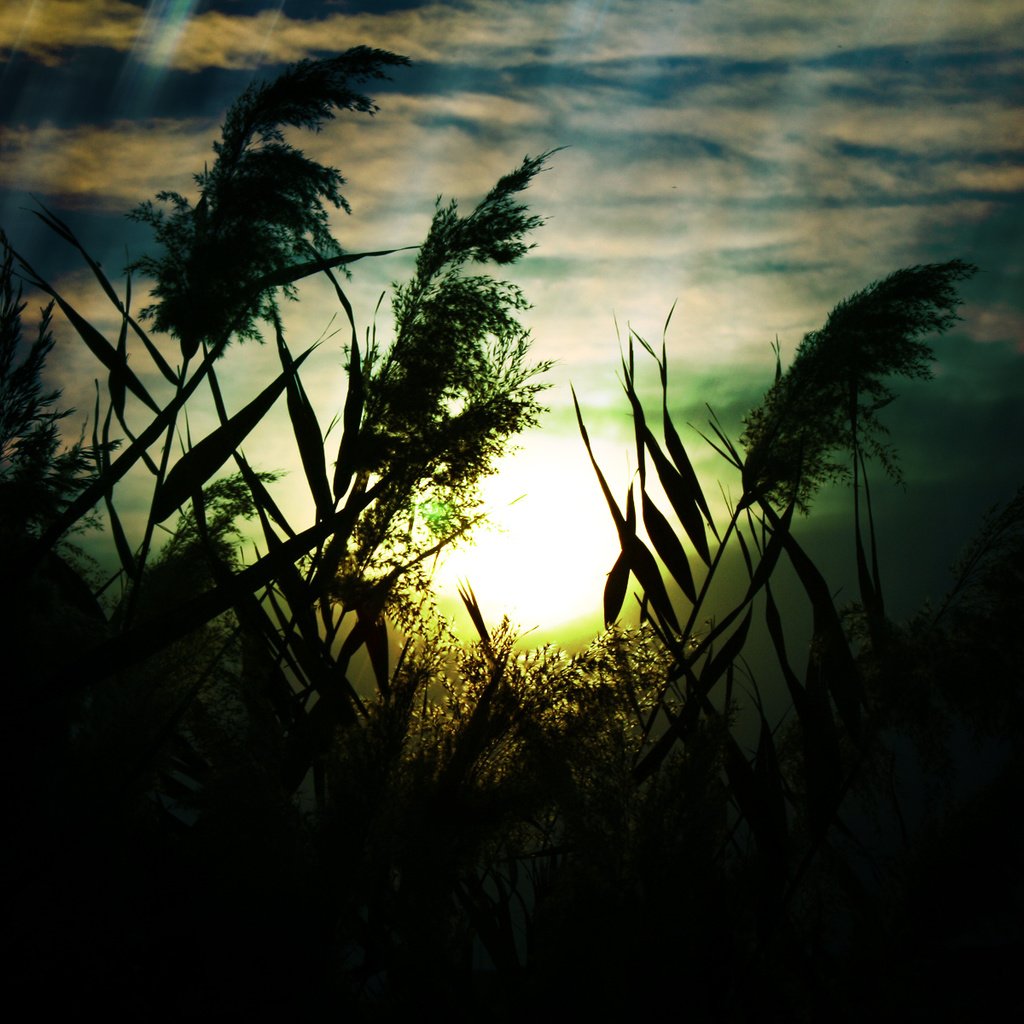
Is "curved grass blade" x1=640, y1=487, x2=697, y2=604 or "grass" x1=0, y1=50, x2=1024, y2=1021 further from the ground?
"curved grass blade" x1=640, y1=487, x2=697, y2=604

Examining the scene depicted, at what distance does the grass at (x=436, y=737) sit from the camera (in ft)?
2.26

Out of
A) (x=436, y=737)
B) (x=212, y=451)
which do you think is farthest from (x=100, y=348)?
(x=436, y=737)

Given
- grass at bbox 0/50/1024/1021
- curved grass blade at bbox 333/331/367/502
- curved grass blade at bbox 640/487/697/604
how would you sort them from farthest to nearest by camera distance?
curved grass blade at bbox 640/487/697/604 < curved grass blade at bbox 333/331/367/502 < grass at bbox 0/50/1024/1021

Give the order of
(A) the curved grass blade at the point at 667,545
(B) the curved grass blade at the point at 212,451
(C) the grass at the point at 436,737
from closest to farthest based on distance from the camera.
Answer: (C) the grass at the point at 436,737 < (B) the curved grass blade at the point at 212,451 < (A) the curved grass blade at the point at 667,545

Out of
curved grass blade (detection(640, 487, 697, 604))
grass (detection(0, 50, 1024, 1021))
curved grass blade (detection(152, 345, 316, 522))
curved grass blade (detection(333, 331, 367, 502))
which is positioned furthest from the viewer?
curved grass blade (detection(640, 487, 697, 604))

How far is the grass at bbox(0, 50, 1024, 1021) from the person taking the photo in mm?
689

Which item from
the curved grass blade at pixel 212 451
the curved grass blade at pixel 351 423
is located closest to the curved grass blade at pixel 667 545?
the curved grass blade at pixel 351 423

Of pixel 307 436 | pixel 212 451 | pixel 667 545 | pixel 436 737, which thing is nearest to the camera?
pixel 436 737

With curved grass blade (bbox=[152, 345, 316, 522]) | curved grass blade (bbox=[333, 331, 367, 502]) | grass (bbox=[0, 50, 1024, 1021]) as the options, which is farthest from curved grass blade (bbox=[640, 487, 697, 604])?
curved grass blade (bbox=[152, 345, 316, 522])

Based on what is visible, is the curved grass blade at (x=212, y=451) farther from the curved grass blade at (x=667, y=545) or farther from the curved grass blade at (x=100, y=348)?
the curved grass blade at (x=667, y=545)

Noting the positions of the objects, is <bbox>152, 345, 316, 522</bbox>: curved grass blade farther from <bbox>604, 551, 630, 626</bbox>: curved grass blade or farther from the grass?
<bbox>604, 551, 630, 626</bbox>: curved grass blade

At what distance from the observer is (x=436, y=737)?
85cm

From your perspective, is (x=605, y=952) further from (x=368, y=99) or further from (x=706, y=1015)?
(x=368, y=99)

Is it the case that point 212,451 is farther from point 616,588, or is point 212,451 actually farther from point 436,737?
point 616,588
